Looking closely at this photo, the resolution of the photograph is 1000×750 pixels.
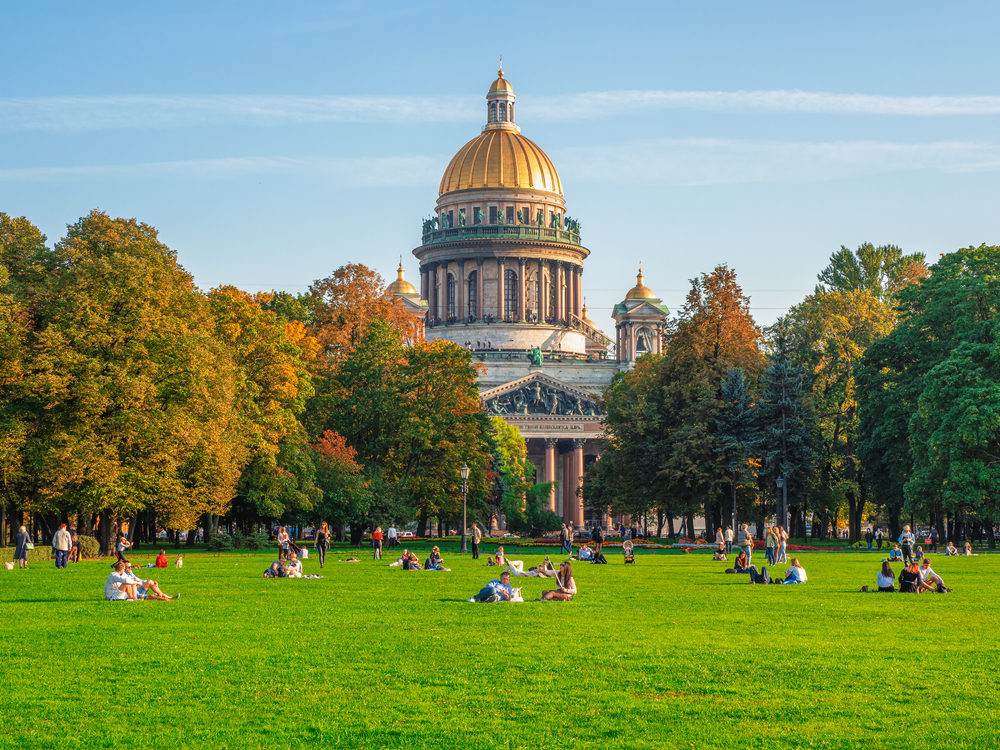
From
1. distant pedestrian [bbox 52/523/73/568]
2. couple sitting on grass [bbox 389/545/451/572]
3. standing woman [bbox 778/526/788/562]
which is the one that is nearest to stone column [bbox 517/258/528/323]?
standing woman [bbox 778/526/788/562]

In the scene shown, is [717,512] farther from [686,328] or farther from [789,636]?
[789,636]

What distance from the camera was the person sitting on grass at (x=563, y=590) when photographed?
24891 millimetres

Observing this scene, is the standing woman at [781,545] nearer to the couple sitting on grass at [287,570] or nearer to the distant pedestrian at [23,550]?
the couple sitting on grass at [287,570]

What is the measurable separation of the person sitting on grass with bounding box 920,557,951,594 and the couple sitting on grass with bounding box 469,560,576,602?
23.7ft

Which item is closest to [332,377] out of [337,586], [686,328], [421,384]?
[421,384]

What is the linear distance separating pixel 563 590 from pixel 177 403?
2110 cm

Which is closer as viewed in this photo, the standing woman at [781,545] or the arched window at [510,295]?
the standing woman at [781,545]

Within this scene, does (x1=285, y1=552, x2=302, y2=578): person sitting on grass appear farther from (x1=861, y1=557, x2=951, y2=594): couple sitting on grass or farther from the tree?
the tree

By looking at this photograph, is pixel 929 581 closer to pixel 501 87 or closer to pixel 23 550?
pixel 23 550

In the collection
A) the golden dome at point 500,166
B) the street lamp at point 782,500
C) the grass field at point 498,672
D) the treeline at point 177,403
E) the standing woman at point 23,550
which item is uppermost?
the golden dome at point 500,166

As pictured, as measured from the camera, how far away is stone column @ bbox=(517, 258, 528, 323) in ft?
430

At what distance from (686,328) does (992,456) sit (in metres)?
17.7

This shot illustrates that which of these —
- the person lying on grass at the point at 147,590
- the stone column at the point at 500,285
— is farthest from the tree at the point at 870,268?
the person lying on grass at the point at 147,590

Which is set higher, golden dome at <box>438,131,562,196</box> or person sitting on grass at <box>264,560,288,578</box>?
golden dome at <box>438,131,562,196</box>
